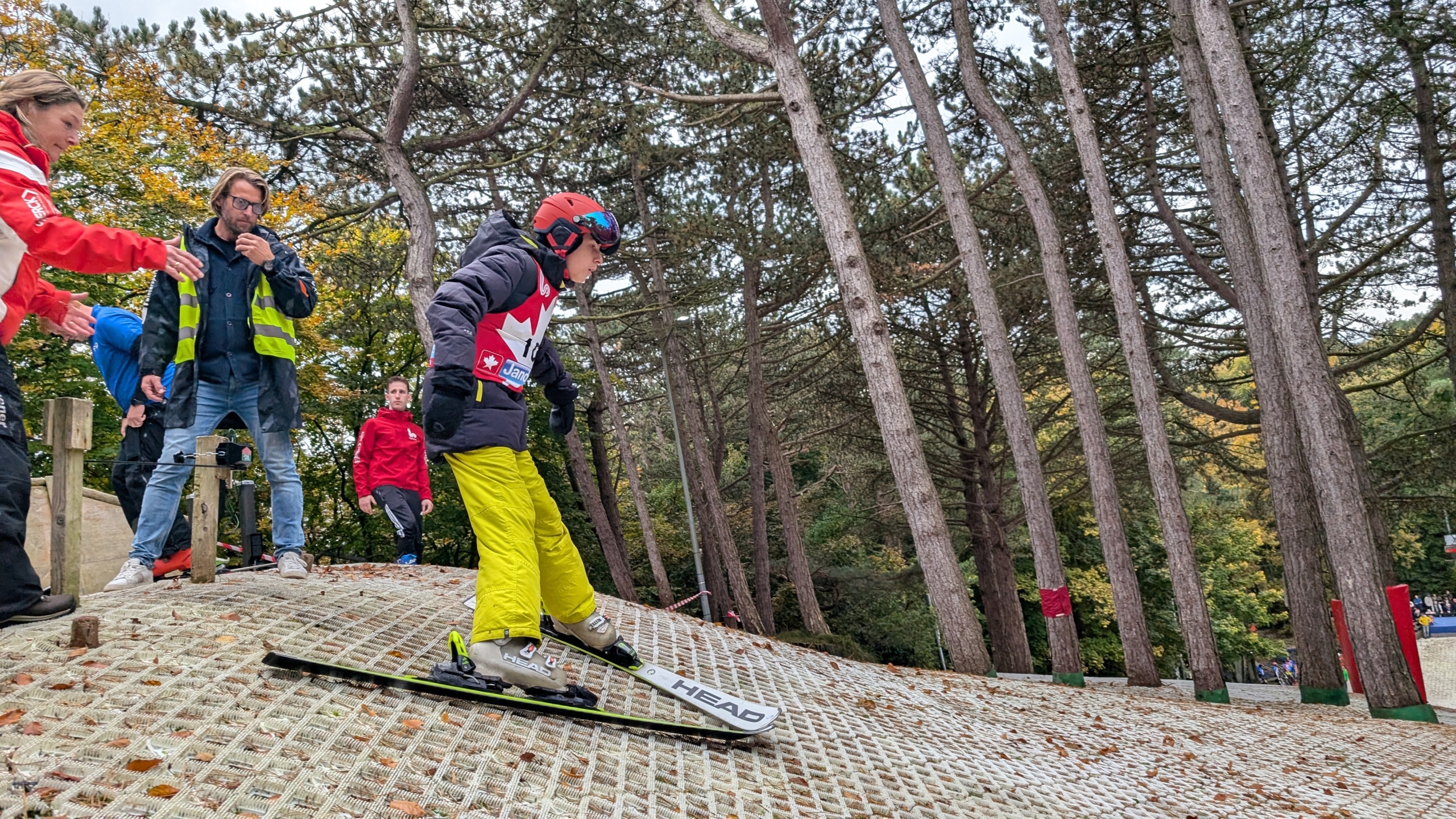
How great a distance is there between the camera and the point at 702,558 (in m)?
28.1

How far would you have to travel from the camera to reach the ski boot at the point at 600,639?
4.61 metres

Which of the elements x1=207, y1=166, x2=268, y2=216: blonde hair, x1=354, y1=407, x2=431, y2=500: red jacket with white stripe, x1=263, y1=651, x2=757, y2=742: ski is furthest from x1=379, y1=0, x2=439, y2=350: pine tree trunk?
x1=263, y1=651, x2=757, y2=742: ski

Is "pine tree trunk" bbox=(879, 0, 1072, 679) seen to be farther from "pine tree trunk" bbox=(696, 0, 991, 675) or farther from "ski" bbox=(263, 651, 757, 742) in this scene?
"ski" bbox=(263, 651, 757, 742)

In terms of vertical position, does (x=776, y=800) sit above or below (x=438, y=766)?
below

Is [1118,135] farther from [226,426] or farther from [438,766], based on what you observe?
[438,766]

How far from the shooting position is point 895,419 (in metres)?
8.85

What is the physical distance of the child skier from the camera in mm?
3748

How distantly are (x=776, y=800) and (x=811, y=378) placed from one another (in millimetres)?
18178

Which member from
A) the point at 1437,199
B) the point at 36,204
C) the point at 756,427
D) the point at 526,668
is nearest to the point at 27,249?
the point at 36,204

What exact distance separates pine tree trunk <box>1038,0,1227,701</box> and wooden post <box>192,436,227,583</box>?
10.2 metres

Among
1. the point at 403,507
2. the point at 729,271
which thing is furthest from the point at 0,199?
the point at 729,271

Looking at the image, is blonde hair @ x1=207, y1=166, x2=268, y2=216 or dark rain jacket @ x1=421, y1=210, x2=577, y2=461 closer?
dark rain jacket @ x1=421, y1=210, x2=577, y2=461

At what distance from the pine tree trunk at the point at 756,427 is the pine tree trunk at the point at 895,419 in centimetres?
759

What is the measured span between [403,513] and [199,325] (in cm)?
449
